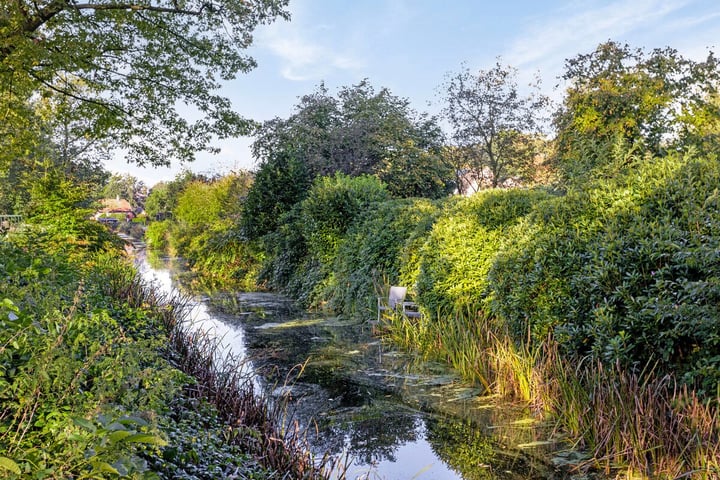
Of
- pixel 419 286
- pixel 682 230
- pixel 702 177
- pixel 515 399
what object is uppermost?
pixel 702 177

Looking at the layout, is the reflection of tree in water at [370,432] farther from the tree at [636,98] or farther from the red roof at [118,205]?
the red roof at [118,205]

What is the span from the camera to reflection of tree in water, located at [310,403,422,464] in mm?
4992

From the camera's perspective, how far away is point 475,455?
15.9 feet

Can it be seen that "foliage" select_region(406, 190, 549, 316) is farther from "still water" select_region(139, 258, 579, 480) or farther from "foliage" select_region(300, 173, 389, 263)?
"foliage" select_region(300, 173, 389, 263)

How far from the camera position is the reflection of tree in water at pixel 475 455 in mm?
4453

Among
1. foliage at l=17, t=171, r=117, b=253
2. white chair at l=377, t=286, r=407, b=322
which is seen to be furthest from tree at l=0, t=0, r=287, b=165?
white chair at l=377, t=286, r=407, b=322

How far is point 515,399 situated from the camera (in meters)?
6.02

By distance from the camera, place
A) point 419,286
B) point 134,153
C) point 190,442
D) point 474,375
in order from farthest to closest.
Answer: point 134,153 < point 419,286 < point 474,375 < point 190,442

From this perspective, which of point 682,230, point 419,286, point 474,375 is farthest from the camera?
point 419,286

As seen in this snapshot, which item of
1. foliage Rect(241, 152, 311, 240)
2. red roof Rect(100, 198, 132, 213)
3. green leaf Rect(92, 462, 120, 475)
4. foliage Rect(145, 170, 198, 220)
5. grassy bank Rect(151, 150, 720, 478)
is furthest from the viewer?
red roof Rect(100, 198, 132, 213)

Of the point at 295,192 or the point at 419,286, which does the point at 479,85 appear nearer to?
the point at 295,192

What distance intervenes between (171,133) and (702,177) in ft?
38.9

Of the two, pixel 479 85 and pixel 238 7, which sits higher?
pixel 479 85

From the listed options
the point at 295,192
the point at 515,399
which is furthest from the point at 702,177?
the point at 295,192
